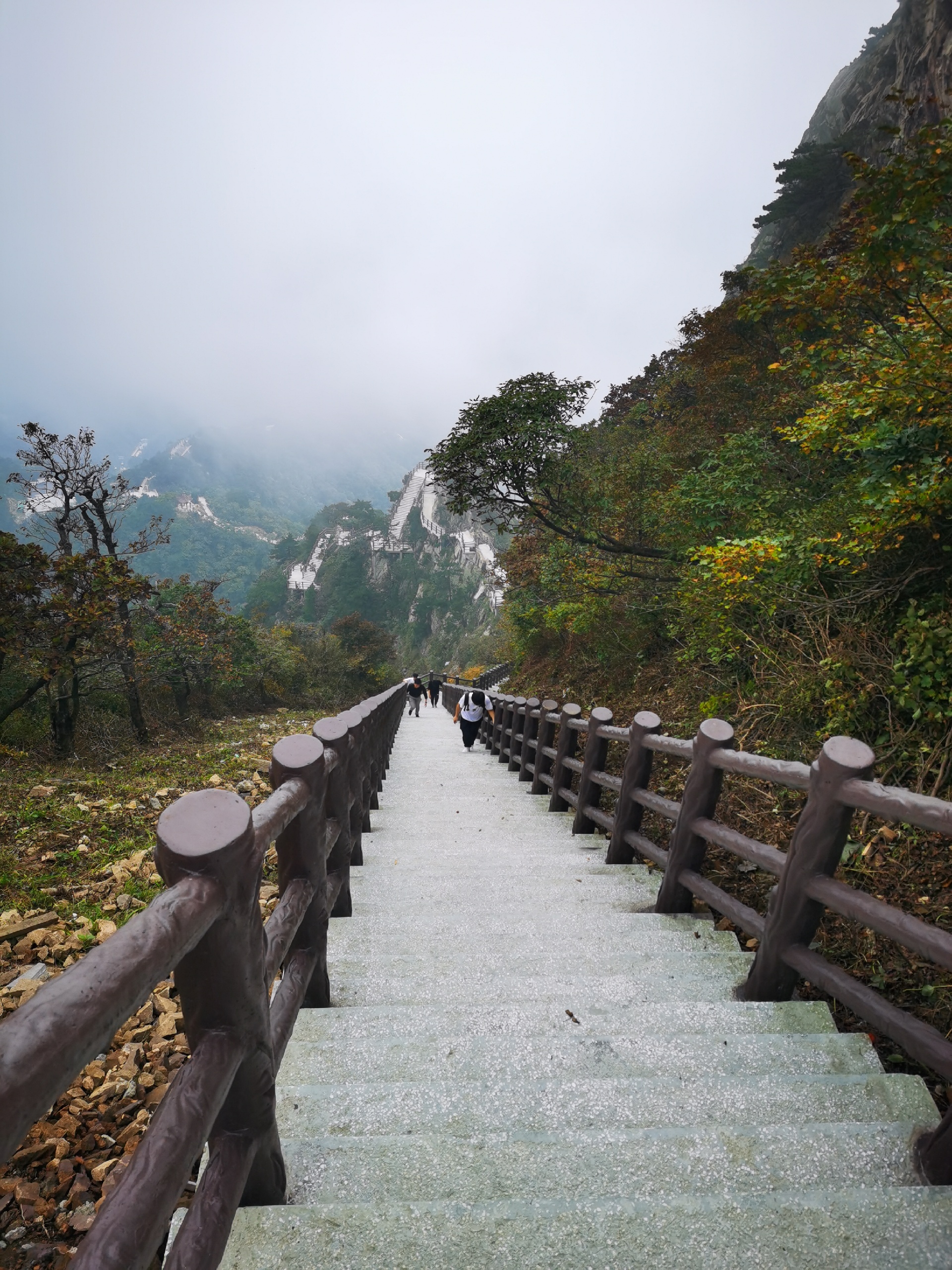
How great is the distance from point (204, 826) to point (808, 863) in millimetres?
2121

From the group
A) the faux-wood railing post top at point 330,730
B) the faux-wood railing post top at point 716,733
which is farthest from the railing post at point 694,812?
the faux-wood railing post top at point 330,730

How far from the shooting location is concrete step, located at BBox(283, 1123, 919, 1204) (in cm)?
154

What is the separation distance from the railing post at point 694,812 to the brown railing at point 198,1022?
1937 millimetres

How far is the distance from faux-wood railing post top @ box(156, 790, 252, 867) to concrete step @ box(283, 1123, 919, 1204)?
0.97 m

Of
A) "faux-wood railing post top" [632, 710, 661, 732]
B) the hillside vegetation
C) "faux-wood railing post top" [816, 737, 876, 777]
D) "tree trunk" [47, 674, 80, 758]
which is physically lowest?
"tree trunk" [47, 674, 80, 758]

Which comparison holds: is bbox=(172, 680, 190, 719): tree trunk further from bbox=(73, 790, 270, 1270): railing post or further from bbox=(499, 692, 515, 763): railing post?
bbox=(73, 790, 270, 1270): railing post

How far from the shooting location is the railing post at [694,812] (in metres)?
3.06

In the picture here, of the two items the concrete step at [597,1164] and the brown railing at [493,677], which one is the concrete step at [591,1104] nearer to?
the concrete step at [597,1164]

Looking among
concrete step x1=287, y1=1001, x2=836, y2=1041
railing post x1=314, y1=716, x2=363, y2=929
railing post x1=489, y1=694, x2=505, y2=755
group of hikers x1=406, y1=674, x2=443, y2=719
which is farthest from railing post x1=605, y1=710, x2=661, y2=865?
group of hikers x1=406, y1=674, x2=443, y2=719

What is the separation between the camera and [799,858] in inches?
92.4

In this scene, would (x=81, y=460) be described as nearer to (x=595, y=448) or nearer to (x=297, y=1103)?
(x=595, y=448)

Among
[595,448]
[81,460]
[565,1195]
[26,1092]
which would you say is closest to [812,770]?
[565,1195]

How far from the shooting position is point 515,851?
4723mm

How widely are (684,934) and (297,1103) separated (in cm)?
201
